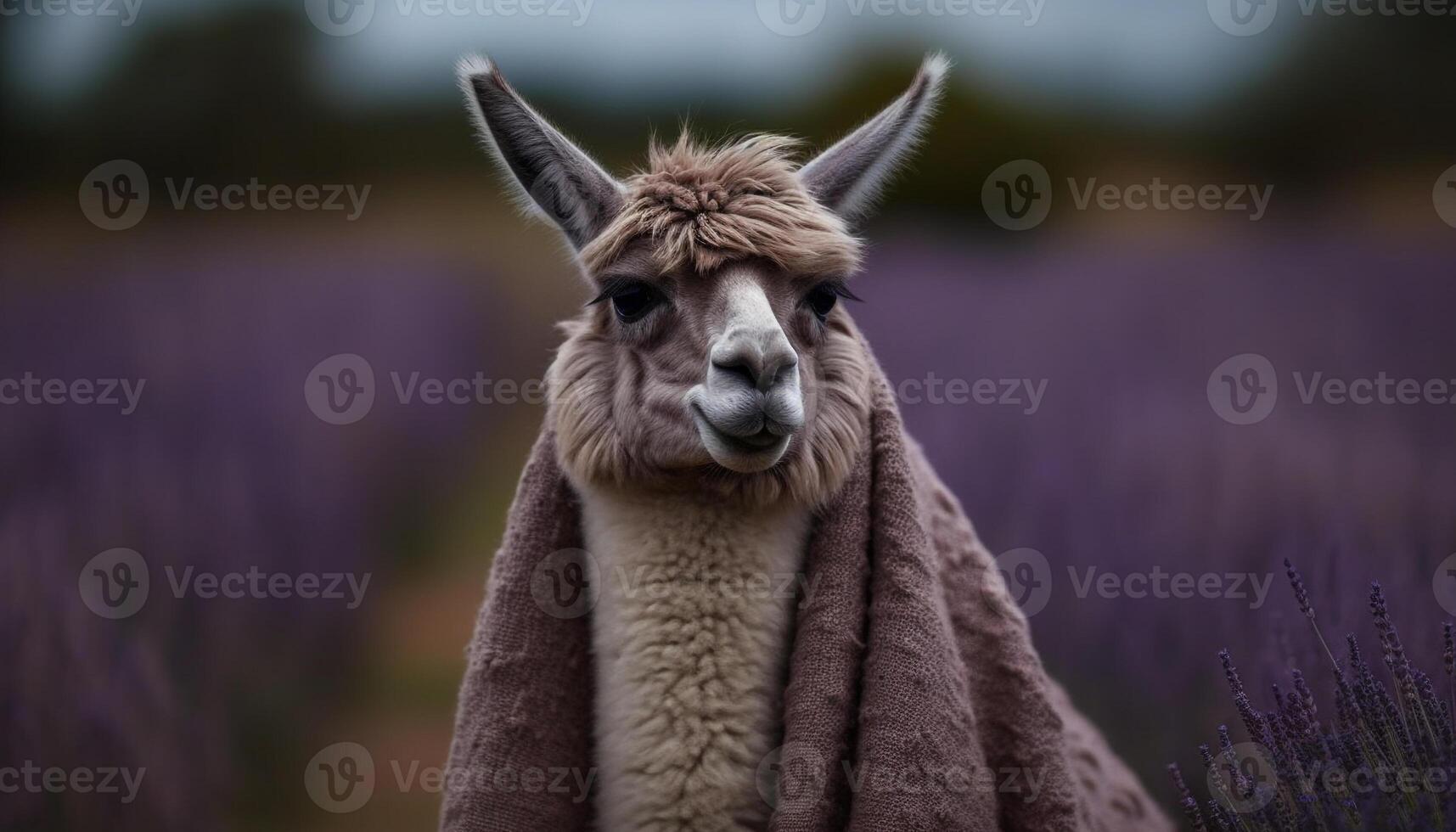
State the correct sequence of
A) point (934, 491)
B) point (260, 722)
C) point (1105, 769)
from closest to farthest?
point (934, 491) → point (1105, 769) → point (260, 722)

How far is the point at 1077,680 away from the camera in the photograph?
6.09m

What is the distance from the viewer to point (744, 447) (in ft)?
10.3

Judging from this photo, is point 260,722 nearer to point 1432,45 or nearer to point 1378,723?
point 1378,723

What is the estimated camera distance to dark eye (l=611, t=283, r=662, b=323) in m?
3.44

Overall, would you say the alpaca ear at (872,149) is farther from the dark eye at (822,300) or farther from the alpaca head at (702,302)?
the dark eye at (822,300)

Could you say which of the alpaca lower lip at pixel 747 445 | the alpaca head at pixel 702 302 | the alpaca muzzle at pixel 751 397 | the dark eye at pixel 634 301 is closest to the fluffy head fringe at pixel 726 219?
the alpaca head at pixel 702 302

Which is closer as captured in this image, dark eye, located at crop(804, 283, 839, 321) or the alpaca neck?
the alpaca neck

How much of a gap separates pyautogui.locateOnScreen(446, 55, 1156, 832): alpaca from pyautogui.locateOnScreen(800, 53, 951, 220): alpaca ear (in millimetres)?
24

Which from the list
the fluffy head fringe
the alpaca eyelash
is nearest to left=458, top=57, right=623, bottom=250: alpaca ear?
the fluffy head fringe

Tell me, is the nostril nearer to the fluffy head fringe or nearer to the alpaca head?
the alpaca head

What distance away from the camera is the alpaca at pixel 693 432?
3166 mm

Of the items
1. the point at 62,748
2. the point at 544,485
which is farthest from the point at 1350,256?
the point at 62,748

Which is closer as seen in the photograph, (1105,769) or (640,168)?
(640,168)

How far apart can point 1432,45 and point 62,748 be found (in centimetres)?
964
